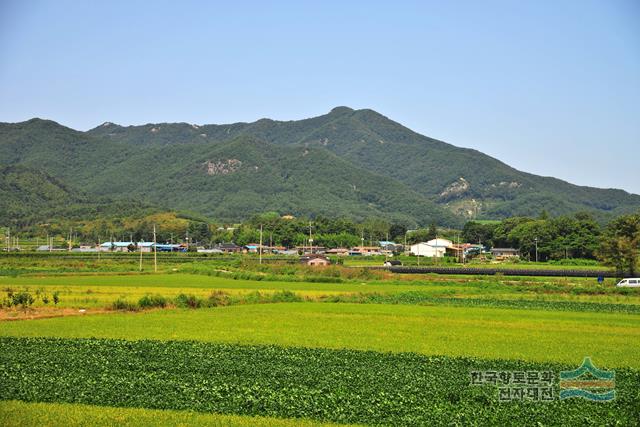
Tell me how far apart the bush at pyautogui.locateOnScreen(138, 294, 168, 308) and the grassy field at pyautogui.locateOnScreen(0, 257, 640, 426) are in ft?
1.09

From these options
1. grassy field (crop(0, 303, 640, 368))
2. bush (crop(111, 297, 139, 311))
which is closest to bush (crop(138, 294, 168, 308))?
bush (crop(111, 297, 139, 311))

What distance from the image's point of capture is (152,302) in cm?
3928

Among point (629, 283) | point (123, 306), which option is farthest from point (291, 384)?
point (629, 283)

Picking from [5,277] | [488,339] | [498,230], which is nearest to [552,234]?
[498,230]

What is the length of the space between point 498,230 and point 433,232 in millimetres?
16212

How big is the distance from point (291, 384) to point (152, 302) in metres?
22.4

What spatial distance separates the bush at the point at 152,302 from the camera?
38791 mm

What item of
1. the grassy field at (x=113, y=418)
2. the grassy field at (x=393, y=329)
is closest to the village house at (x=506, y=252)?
the grassy field at (x=393, y=329)

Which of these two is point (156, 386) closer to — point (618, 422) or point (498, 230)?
point (618, 422)

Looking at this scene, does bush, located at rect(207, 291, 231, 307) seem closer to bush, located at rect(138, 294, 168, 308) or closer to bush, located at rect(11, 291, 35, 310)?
bush, located at rect(138, 294, 168, 308)

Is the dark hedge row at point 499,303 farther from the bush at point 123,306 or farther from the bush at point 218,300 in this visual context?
the bush at point 123,306

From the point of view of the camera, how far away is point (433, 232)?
169m

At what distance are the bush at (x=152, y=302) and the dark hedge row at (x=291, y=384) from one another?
14.6 metres

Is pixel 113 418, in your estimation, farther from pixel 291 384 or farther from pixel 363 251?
pixel 363 251
